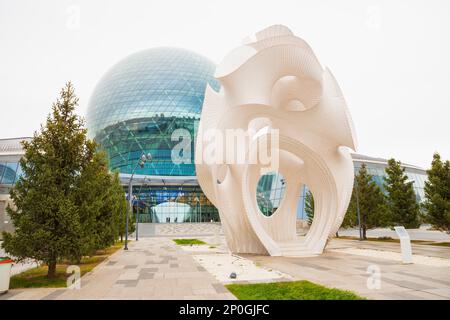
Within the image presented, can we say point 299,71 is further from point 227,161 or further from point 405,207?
point 405,207

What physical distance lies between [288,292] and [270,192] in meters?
40.3

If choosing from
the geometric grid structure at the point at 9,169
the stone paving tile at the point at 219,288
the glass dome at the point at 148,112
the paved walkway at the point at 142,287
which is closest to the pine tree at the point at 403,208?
the paved walkway at the point at 142,287

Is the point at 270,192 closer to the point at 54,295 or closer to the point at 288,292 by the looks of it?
the point at 288,292

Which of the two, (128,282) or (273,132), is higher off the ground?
(273,132)

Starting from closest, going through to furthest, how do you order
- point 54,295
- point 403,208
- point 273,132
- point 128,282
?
point 54,295 → point 128,282 → point 273,132 → point 403,208

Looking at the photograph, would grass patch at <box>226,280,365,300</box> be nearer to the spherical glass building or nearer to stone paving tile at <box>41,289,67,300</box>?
stone paving tile at <box>41,289,67,300</box>

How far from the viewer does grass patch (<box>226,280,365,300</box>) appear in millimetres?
6301

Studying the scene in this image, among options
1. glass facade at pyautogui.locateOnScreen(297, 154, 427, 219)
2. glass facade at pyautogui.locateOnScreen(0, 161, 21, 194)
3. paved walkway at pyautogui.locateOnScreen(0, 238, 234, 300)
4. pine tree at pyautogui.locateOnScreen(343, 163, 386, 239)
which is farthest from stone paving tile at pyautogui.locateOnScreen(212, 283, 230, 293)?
glass facade at pyautogui.locateOnScreen(0, 161, 21, 194)

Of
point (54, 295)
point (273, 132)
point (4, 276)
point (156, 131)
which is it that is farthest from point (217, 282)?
point (156, 131)

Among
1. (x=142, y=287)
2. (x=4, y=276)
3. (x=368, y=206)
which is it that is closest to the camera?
(x=4, y=276)

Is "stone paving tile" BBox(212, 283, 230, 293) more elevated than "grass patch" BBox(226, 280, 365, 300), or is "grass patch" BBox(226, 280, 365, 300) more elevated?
"grass patch" BBox(226, 280, 365, 300)

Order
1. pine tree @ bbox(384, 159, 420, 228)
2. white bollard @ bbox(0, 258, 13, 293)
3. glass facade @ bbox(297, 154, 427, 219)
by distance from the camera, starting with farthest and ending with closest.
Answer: glass facade @ bbox(297, 154, 427, 219) → pine tree @ bbox(384, 159, 420, 228) → white bollard @ bbox(0, 258, 13, 293)

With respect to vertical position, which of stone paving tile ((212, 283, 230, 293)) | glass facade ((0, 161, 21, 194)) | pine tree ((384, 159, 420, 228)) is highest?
glass facade ((0, 161, 21, 194))

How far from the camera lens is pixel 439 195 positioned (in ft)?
61.2
